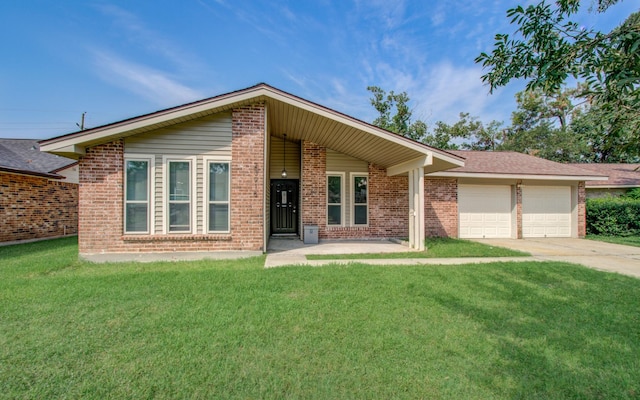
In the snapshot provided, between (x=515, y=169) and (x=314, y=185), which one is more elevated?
(x=515, y=169)

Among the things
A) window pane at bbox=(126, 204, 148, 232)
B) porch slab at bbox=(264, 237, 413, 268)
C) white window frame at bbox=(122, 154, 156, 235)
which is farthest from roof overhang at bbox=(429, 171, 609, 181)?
window pane at bbox=(126, 204, 148, 232)

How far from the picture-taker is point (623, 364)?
8.69ft

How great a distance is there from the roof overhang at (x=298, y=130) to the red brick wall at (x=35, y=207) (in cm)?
539

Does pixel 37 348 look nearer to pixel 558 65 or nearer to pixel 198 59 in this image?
pixel 558 65

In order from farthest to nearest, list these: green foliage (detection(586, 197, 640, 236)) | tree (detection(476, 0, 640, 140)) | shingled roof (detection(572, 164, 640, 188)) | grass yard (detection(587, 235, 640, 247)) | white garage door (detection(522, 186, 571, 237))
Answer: shingled roof (detection(572, 164, 640, 188)) < green foliage (detection(586, 197, 640, 236)) < white garage door (detection(522, 186, 571, 237)) < grass yard (detection(587, 235, 640, 247)) < tree (detection(476, 0, 640, 140))

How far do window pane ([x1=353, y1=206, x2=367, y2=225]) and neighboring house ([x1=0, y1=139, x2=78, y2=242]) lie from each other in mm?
11060

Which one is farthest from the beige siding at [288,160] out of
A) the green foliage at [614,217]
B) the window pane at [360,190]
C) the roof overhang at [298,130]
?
the green foliage at [614,217]

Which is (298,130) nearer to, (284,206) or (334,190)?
(334,190)

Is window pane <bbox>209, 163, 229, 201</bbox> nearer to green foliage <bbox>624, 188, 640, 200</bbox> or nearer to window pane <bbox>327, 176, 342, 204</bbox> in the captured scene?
window pane <bbox>327, 176, 342, 204</bbox>

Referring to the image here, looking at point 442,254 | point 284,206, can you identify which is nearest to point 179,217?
point 284,206

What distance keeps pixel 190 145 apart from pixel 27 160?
9.69 metres

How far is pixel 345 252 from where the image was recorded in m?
7.85

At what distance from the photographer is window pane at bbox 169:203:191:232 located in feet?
23.0

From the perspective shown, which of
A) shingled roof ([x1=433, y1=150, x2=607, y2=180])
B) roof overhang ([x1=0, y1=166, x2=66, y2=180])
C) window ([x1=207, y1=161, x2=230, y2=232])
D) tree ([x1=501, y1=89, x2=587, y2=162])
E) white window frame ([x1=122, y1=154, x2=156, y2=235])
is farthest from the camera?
tree ([x1=501, y1=89, x2=587, y2=162])
